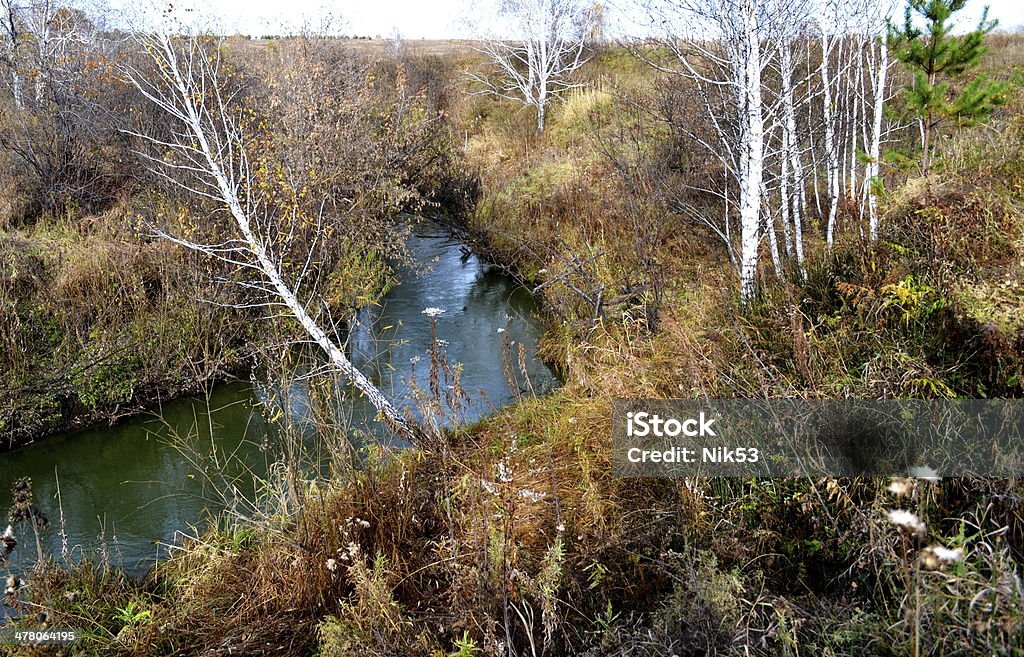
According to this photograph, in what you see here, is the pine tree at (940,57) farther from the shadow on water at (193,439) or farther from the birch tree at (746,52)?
the shadow on water at (193,439)

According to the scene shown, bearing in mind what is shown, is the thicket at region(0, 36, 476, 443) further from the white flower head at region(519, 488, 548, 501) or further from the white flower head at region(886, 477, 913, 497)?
the white flower head at region(886, 477, 913, 497)

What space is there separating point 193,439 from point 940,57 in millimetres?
7984

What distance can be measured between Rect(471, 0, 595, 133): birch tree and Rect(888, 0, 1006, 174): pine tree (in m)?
11.2

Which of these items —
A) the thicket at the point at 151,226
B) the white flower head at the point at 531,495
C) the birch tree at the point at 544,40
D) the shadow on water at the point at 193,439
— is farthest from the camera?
the birch tree at the point at 544,40

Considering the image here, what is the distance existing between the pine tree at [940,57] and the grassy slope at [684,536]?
69 cm

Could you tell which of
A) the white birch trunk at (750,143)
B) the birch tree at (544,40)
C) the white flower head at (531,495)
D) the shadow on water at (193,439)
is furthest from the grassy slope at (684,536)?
the birch tree at (544,40)

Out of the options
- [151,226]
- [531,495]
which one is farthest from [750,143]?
[151,226]

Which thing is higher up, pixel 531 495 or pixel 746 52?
pixel 746 52

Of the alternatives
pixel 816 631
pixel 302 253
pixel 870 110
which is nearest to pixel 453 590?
pixel 816 631

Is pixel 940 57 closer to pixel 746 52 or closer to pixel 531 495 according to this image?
pixel 746 52

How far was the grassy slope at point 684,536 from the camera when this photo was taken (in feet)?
9.03

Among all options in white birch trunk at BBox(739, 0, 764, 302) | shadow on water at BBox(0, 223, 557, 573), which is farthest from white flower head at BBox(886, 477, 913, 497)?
white birch trunk at BBox(739, 0, 764, 302)

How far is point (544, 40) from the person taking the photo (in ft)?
58.1

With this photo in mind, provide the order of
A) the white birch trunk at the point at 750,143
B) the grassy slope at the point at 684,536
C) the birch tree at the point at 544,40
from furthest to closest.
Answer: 1. the birch tree at the point at 544,40
2. the white birch trunk at the point at 750,143
3. the grassy slope at the point at 684,536
